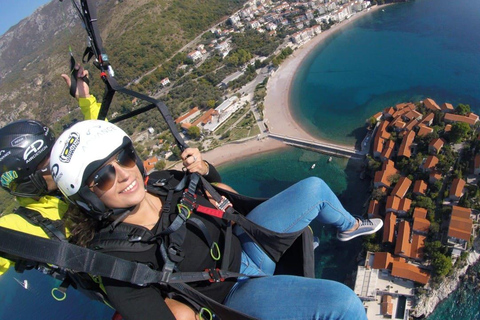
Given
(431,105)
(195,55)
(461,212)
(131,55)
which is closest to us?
(461,212)

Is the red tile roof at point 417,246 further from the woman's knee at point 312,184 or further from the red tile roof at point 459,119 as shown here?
the woman's knee at point 312,184

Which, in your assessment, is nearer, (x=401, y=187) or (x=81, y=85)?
(x=81, y=85)

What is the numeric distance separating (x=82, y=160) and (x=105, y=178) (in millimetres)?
104

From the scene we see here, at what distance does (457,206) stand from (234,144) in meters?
9.25

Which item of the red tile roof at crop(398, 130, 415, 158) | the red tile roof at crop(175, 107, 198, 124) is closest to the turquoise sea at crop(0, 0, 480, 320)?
the red tile roof at crop(398, 130, 415, 158)

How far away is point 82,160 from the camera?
110 centimetres

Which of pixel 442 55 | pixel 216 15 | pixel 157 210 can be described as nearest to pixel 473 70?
pixel 442 55

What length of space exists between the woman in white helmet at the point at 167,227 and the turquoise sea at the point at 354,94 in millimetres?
6609

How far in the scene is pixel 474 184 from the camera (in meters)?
9.48

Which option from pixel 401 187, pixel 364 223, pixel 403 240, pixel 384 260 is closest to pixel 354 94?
pixel 401 187

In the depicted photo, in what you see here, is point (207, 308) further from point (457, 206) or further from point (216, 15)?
point (216, 15)

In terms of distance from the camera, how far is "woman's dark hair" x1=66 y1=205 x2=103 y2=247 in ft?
3.91

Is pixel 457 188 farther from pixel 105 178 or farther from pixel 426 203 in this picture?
pixel 105 178

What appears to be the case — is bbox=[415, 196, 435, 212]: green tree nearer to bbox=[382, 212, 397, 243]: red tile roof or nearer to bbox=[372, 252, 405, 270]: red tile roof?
bbox=[382, 212, 397, 243]: red tile roof
